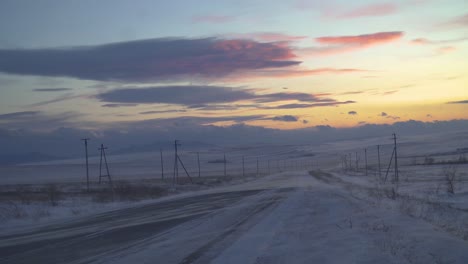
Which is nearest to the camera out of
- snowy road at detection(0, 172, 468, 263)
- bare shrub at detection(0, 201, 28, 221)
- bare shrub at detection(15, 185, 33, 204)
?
snowy road at detection(0, 172, 468, 263)

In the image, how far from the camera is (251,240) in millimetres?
15305

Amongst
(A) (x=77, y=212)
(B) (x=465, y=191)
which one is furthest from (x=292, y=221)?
(B) (x=465, y=191)

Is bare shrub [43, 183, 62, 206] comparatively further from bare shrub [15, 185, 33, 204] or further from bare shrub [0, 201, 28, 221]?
bare shrub [0, 201, 28, 221]

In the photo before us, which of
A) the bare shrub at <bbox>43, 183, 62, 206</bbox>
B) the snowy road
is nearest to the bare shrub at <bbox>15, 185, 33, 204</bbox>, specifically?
the bare shrub at <bbox>43, 183, 62, 206</bbox>

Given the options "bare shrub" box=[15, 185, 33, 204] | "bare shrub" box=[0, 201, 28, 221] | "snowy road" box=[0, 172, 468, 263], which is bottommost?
"bare shrub" box=[15, 185, 33, 204]

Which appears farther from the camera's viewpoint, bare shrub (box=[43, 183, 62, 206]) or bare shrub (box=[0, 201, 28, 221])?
bare shrub (box=[43, 183, 62, 206])

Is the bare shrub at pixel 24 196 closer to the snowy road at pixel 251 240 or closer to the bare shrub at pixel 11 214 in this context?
the bare shrub at pixel 11 214

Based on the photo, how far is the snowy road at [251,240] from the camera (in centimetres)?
1241

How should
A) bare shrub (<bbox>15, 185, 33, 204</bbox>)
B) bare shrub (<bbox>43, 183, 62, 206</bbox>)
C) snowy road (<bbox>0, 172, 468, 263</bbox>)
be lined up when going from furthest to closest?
bare shrub (<bbox>15, 185, 33, 204</bbox>) < bare shrub (<bbox>43, 183, 62, 206</bbox>) < snowy road (<bbox>0, 172, 468, 263</bbox>)

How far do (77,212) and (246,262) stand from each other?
21.8m

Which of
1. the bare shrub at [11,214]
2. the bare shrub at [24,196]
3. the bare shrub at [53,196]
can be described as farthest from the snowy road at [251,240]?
the bare shrub at [24,196]

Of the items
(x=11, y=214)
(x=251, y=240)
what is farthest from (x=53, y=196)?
(x=251, y=240)

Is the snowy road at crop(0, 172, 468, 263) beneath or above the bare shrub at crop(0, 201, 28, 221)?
above

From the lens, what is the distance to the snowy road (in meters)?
12.4
